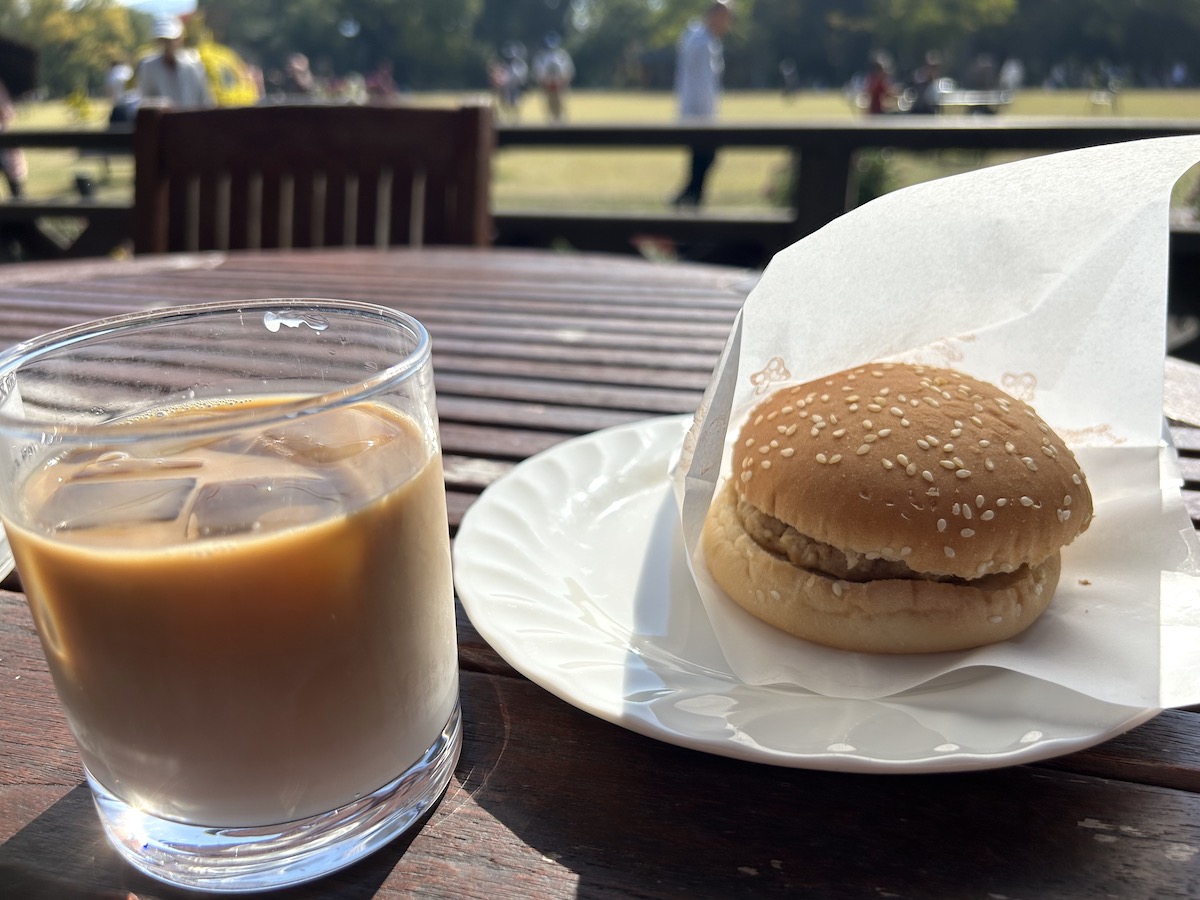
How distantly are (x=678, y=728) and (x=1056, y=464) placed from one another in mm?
538

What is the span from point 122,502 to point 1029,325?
0.97m

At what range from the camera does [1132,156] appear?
93 cm

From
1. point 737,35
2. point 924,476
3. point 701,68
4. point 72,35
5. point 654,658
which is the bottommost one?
point 654,658

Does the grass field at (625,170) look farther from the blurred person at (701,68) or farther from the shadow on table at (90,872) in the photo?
the shadow on table at (90,872)

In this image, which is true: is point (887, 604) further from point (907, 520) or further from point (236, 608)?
point (236, 608)

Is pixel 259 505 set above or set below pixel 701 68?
below

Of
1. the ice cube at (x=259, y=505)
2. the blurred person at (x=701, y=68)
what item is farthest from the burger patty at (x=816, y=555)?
the blurred person at (x=701, y=68)

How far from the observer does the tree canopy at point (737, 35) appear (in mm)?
42531

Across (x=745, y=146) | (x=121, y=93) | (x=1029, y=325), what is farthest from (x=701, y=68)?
(x=1029, y=325)

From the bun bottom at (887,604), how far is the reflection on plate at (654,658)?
0.05 metres

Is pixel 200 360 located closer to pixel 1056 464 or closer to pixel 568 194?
pixel 1056 464

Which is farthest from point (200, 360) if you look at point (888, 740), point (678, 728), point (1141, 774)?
point (1141, 774)

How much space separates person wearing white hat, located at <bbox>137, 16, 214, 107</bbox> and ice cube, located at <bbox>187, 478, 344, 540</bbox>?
29.7 ft

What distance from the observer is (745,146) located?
161 inches
